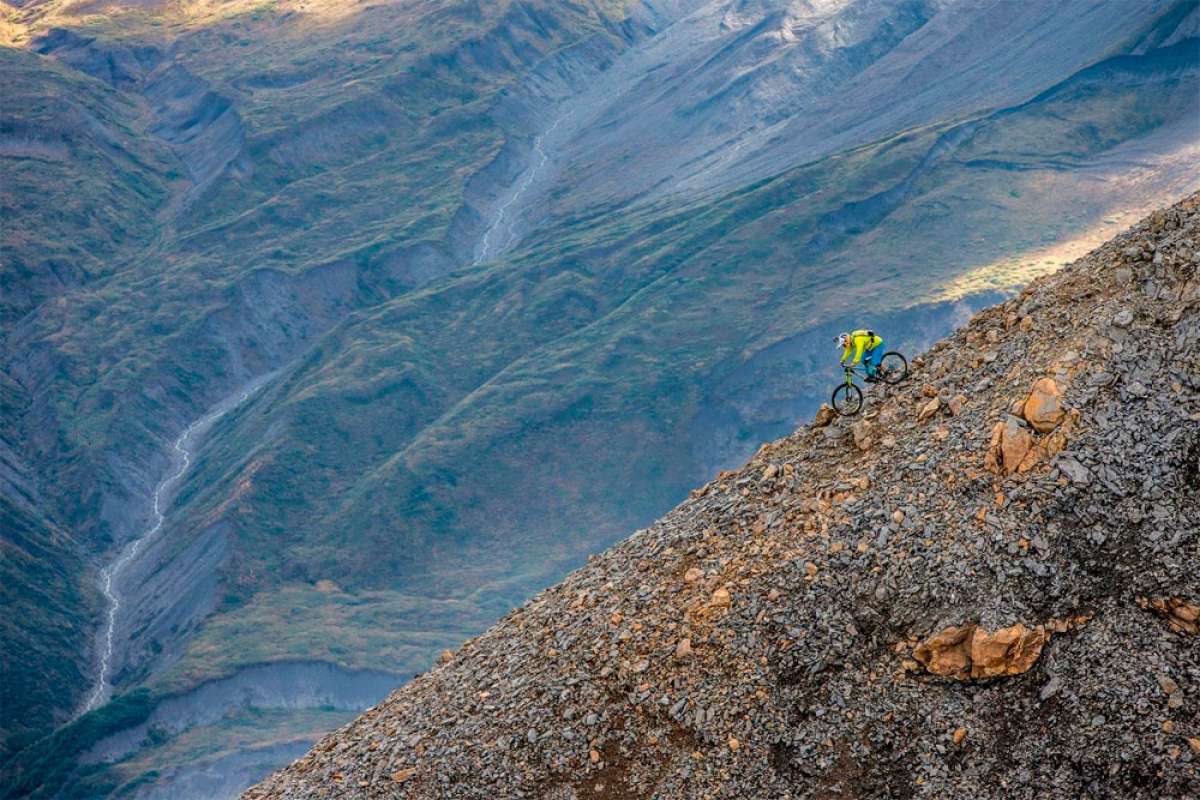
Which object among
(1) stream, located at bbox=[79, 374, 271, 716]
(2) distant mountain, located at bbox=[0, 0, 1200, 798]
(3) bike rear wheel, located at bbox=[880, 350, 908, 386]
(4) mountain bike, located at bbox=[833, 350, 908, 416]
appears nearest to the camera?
(4) mountain bike, located at bbox=[833, 350, 908, 416]

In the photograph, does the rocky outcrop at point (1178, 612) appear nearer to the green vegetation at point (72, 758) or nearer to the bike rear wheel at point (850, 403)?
the bike rear wheel at point (850, 403)

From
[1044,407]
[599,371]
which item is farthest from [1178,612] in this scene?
[599,371]

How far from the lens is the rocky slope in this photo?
16.9 metres

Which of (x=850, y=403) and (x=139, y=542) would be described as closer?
(x=850, y=403)

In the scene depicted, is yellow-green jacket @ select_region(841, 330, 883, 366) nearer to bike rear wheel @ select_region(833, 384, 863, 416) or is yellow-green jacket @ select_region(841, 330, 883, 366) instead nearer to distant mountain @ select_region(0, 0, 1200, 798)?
bike rear wheel @ select_region(833, 384, 863, 416)

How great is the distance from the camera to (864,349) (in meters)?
22.2

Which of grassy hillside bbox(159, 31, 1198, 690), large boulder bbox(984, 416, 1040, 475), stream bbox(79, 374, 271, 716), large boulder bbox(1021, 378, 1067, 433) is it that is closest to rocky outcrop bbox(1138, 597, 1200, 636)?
large boulder bbox(984, 416, 1040, 475)

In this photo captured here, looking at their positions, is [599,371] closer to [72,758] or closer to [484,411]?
[484,411]

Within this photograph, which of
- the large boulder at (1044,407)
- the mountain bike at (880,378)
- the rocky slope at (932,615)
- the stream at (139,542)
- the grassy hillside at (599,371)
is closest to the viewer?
the rocky slope at (932,615)

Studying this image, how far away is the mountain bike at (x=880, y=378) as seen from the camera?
22.5m

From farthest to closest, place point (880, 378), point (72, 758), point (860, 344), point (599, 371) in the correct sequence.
→ point (599, 371)
point (72, 758)
point (880, 378)
point (860, 344)

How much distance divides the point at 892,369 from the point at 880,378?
345 millimetres

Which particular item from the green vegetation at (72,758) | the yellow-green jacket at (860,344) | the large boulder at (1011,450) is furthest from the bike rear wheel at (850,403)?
the green vegetation at (72,758)

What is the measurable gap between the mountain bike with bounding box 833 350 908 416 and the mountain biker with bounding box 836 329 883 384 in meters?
0.17
